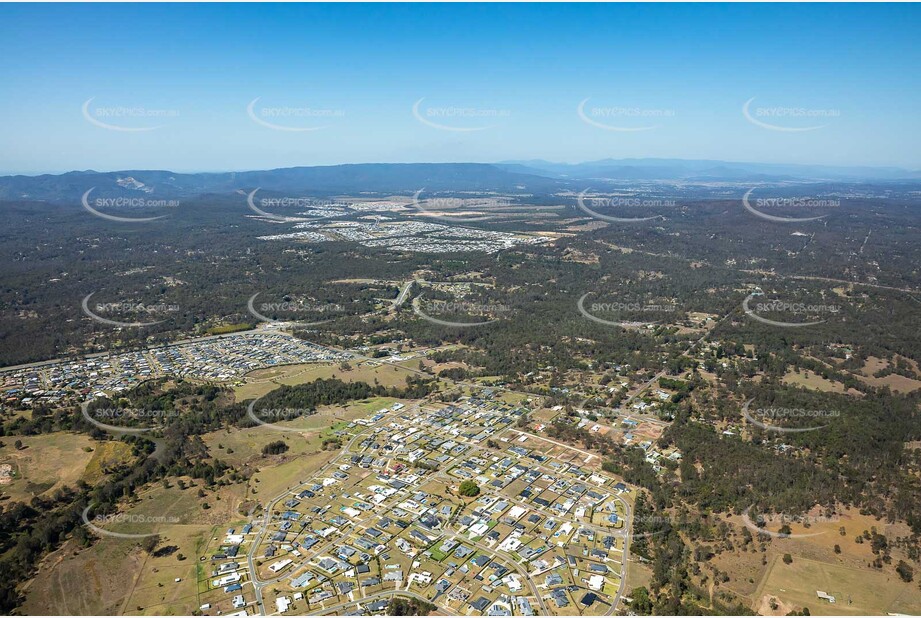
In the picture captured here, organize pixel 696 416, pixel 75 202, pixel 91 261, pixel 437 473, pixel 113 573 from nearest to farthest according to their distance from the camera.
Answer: pixel 113 573, pixel 437 473, pixel 696 416, pixel 91 261, pixel 75 202

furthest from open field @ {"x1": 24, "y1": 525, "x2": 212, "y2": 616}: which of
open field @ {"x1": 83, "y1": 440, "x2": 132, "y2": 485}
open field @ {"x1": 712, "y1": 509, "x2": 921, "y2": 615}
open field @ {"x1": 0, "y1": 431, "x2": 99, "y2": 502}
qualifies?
open field @ {"x1": 712, "y1": 509, "x2": 921, "y2": 615}

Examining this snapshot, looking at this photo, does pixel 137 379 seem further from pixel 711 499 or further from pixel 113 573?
pixel 711 499

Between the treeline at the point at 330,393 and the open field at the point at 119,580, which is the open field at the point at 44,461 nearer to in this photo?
the open field at the point at 119,580

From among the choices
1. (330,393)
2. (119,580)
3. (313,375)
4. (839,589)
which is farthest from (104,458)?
(839,589)

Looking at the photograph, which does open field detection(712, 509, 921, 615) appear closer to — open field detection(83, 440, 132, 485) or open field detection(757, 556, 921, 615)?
open field detection(757, 556, 921, 615)

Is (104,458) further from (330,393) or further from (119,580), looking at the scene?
(330,393)

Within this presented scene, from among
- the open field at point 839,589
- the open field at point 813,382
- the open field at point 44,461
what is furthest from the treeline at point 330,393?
the open field at point 813,382

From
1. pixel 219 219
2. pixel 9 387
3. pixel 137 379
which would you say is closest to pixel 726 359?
pixel 137 379

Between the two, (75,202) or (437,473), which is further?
(75,202)

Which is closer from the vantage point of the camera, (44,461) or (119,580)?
(119,580)
